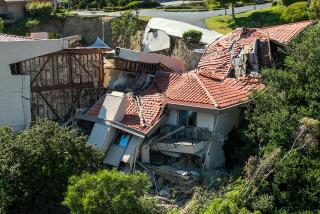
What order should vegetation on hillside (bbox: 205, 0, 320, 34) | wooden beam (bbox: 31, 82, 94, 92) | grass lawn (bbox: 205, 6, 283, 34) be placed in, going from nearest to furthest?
wooden beam (bbox: 31, 82, 94, 92)
vegetation on hillside (bbox: 205, 0, 320, 34)
grass lawn (bbox: 205, 6, 283, 34)

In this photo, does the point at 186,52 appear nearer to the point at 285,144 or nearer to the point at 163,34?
the point at 163,34

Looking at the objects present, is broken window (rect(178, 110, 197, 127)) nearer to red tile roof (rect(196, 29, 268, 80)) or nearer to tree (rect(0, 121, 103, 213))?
red tile roof (rect(196, 29, 268, 80))

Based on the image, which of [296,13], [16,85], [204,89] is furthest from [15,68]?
[296,13]

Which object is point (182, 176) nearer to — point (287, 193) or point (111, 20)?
point (287, 193)

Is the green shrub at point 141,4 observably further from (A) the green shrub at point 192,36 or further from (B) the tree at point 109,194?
(B) the tree at point 109,194

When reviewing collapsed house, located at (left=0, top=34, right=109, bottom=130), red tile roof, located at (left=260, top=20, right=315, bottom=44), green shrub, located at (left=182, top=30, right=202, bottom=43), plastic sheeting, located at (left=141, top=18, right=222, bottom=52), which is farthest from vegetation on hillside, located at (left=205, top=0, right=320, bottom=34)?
collapsed house, located at (left=0, top=34, right=109, bottom=130)

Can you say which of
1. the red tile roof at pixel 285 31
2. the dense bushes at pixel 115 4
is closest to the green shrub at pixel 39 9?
the dense bushes at pixel 115 4

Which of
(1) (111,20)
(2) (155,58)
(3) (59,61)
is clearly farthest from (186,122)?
(1) (111,20)
